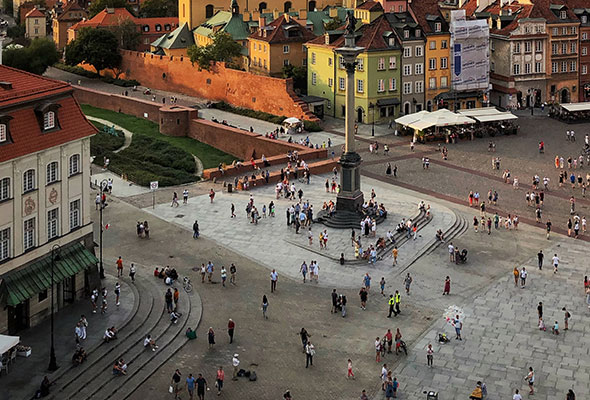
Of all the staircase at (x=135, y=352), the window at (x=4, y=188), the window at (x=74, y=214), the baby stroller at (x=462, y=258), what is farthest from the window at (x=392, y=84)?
the window at (x=4, y=188)

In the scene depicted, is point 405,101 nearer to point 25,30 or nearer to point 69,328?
point 69,328

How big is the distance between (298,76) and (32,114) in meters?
63.5

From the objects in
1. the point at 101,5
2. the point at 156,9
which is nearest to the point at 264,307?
the point at 101,5

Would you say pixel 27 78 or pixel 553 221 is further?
pixel 553 221

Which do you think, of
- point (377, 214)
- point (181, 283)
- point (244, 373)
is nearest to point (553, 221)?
point (377, 214)

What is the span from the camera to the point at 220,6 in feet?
427

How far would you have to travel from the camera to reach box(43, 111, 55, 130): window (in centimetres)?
4545

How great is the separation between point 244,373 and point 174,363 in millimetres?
3312

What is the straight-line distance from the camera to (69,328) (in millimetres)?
45312

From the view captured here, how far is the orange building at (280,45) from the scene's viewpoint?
10775 cm

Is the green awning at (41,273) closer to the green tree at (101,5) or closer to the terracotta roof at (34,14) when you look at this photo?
the green tree at (101,5)

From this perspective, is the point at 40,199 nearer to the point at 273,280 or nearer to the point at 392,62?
the point at 273,280

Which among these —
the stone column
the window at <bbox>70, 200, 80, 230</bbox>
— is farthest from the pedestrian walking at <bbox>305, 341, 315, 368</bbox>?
the stone column

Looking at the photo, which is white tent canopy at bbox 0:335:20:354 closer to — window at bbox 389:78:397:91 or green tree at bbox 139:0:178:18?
window at bbox 389:78:397:91
